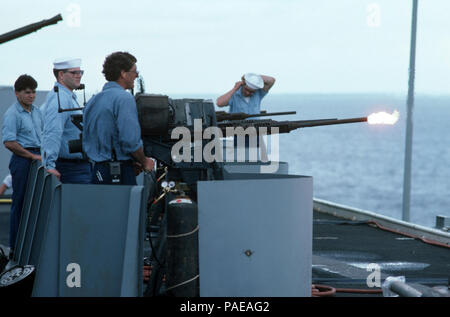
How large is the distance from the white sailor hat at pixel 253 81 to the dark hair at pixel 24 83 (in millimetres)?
3607

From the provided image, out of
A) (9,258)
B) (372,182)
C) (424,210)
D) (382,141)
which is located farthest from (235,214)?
(382,141)

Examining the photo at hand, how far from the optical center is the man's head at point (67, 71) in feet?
31.4

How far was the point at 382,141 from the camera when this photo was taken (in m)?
196

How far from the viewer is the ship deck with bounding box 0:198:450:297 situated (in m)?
9.25

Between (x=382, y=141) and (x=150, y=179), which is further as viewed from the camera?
(x=382, y=141)

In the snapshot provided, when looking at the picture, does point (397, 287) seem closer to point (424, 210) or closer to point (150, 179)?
point (150, 179)

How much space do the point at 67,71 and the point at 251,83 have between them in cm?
432

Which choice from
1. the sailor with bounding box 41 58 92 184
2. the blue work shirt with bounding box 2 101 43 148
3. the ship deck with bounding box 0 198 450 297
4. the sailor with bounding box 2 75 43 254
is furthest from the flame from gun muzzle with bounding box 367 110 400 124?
the blue work shirt with bounding box 2 101 43 148

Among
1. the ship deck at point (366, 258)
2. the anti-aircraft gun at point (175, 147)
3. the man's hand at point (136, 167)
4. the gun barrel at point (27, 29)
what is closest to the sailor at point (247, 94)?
the ship deck at point (366, 258)

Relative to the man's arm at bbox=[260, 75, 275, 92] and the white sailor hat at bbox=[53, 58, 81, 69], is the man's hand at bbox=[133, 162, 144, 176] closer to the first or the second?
the white sailor hat at bbox=[53, 58, 81, 69]

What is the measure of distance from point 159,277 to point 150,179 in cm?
280

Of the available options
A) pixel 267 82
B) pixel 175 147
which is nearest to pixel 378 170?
pixel 267 82

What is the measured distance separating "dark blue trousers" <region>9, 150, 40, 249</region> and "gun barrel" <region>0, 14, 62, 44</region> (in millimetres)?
3676

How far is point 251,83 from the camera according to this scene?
44.1 feet
